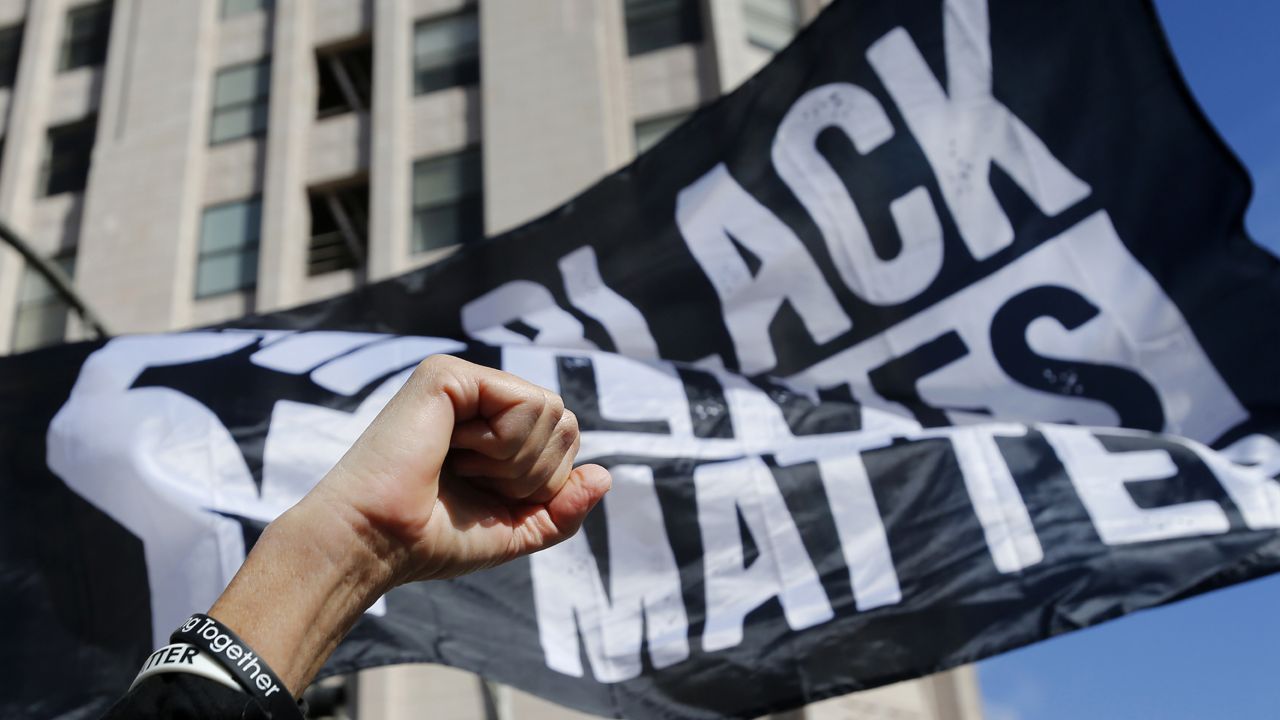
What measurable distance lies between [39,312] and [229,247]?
10.6 feet

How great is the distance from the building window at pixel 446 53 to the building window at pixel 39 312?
6031 mm

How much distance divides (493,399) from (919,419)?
148 inches

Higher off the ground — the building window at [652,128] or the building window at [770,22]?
the building window at [770,22]

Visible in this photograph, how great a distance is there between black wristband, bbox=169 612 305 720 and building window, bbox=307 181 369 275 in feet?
52.9

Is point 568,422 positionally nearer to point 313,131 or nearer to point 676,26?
point 676,26

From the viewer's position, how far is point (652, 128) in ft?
53.7

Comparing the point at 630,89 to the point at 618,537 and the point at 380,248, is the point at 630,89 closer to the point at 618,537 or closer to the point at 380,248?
the point at 380,248

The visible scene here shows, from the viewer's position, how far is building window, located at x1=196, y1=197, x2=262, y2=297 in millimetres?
17359

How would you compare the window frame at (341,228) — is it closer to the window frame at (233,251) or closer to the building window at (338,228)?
the building window at (338,228)

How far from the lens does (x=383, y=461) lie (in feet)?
6.63

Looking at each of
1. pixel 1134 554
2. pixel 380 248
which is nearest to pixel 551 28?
pixel 380 248

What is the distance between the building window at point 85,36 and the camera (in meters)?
20.6

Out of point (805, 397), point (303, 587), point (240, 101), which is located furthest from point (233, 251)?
point (303, 587)

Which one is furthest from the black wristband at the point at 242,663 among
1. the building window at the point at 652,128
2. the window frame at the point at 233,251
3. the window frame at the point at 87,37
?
the window frame at the point at 87,37
